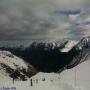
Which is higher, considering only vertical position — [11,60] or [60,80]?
[11,60]

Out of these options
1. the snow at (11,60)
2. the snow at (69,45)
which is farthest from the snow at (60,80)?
the snow at (69,45)

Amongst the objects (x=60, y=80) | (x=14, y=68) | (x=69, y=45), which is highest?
(x=69, y=45)

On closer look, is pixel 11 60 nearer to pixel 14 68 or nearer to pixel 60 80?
pixel 14 68

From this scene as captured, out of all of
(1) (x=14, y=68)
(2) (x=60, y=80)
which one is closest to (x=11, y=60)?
(1) (x=14, y=68)

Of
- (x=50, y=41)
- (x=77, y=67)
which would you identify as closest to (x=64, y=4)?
(x=50, y=41)

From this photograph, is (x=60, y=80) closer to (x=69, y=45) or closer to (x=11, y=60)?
(x=69, y=45)

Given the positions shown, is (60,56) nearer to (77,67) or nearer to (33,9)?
(77,67)

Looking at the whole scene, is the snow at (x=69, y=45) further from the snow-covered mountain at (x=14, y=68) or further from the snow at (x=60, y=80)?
the snow-covered mountain at (x=14, y=68)

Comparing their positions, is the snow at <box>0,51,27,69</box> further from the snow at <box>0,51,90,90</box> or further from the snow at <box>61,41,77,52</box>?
the snow at <box>61,41,77,52</box>
